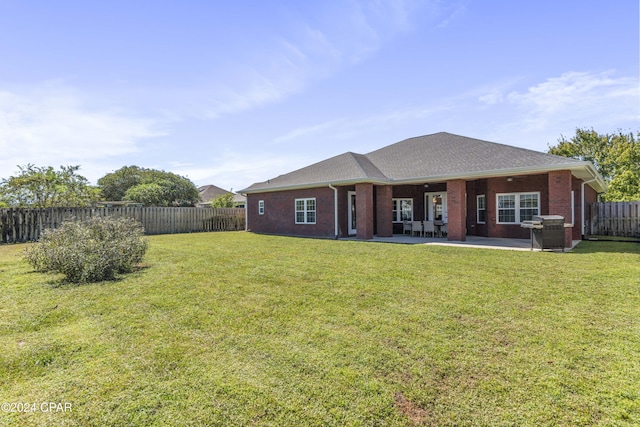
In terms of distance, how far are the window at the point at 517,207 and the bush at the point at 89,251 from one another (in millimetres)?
14099

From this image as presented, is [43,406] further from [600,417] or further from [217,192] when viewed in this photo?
[217,192]

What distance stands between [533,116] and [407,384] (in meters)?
17.0

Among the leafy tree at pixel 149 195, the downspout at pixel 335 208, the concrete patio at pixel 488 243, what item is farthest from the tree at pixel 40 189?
the concrete patio at pixel 488 243

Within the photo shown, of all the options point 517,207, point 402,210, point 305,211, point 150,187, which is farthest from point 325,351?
point 150,187

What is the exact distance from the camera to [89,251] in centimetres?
654

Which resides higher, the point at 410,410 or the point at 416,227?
the point at 416,227

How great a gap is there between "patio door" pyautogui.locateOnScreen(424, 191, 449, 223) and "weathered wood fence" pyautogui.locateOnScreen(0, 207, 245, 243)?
13.3 metres

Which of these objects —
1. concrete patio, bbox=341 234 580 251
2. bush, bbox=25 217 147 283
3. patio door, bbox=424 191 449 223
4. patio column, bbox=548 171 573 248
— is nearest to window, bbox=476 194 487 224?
concrete patio, bbox=341 234 580 251

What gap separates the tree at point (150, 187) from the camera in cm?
3403

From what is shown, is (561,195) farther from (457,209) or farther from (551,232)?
(457,209)

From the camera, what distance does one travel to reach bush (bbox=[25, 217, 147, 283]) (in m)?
6.15

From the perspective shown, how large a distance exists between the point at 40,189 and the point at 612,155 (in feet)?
Result: 158

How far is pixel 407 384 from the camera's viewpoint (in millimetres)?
2652

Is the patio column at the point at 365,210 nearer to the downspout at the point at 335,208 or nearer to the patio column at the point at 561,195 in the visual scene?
the downspout at the point at 335,208
